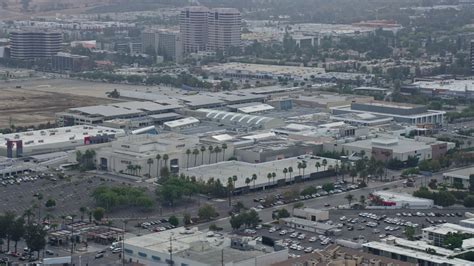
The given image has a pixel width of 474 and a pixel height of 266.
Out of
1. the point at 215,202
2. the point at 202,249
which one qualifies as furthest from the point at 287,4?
the point at 202,249

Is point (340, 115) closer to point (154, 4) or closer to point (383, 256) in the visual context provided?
point (383, 256)

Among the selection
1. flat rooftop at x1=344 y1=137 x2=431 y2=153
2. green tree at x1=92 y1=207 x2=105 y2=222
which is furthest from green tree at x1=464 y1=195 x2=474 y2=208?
green tree at x1=92 y1=207 x2=105 y2=222

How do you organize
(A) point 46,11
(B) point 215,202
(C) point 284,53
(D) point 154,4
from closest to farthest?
1. (B) point 215,202
2. (C) point 284,53
3. (A) point 46,11
4. (D) point 154,4

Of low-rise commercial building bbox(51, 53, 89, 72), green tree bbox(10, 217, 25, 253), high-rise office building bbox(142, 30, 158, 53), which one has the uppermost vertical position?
green tree bbox(10, 217, 25, 253)

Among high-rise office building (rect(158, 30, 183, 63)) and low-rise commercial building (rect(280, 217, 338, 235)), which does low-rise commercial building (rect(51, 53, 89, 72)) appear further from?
low-rise commercial building (rect(280, 217, 338, 235))

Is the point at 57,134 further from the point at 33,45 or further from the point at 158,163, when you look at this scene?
the point at 33,45

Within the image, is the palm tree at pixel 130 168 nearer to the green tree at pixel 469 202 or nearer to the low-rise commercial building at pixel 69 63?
the green tree at pixel 469 202
